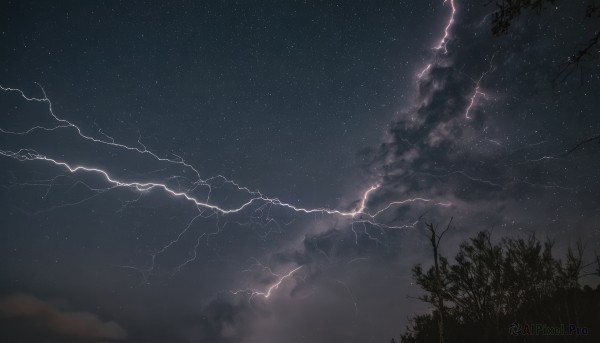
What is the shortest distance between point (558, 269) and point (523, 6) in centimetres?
1706

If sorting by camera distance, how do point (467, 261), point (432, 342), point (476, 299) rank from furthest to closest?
point (432, 342) < point (467, 261) < point (476, 299)

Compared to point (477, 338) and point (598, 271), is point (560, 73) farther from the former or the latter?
point (477, 338)

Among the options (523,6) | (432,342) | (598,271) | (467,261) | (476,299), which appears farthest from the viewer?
(432,342)

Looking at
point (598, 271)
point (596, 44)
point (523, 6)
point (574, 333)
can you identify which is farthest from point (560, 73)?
point (574, 333)

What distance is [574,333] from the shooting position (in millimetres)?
14273

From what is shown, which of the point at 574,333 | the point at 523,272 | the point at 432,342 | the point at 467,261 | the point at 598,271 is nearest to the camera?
the point at 598,271

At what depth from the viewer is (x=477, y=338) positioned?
17.1 metres

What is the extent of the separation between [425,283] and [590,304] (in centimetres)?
1015

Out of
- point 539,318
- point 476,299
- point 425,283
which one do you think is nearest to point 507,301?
point 476,299

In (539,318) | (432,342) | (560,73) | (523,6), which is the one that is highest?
(523,6)

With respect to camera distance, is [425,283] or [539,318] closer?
[539,318]

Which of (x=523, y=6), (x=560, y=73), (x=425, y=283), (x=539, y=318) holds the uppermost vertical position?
(x=523, y=6)

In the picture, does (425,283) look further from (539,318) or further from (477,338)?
(539,318)

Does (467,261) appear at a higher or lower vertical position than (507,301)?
higher
